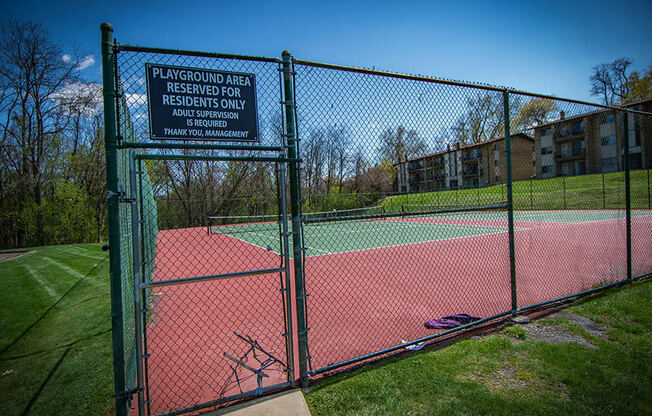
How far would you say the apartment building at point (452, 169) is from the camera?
4.36m

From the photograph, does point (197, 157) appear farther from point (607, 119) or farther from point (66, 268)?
point (66, 268)

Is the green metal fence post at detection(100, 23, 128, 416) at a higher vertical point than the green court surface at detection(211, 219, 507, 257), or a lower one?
higher

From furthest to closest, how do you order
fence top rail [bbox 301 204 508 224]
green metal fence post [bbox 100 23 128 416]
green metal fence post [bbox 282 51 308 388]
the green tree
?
1. the green tree
2. fence top rail [bbox 301 204 508 224]
3. green metal fence post [bbox 282 51 308 388]
4. green metal fence post [bbox 100 23 128 416]

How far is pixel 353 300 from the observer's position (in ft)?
19.4

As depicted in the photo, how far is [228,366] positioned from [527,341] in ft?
11.7

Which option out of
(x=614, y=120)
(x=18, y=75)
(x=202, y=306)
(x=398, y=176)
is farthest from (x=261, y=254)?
(x=18, y=75)

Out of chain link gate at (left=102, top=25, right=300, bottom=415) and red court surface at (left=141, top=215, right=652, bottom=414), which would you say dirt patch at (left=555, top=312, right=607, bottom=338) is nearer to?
red court surface at (left=141, top=215, right=652, bottom=414)

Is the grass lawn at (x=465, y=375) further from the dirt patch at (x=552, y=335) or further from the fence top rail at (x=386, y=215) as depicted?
the fence top rail at (x=386, y=215)

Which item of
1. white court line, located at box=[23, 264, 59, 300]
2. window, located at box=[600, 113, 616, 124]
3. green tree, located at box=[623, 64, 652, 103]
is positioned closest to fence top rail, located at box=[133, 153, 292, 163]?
window, located at box=[600, 113, 616, 124]

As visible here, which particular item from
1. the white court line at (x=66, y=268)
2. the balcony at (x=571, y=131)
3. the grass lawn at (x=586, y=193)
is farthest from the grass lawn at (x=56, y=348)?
the grass lawn at (x=586, y=193)

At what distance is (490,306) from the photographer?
17.2 feet

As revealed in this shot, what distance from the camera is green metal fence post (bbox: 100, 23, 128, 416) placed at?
7.96 feet

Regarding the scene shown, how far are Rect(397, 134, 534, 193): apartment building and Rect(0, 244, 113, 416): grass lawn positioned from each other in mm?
4216

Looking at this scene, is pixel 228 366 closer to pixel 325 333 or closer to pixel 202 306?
pixel 325 333
